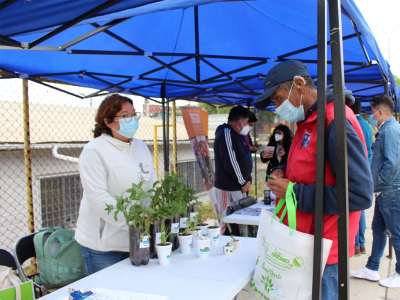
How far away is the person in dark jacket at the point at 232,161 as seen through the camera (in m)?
3.80

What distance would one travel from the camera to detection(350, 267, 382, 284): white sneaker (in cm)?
332

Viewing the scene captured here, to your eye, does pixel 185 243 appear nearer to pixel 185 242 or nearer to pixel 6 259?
pixel 185 242

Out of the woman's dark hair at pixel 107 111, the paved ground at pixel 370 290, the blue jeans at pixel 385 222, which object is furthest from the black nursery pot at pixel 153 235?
the blue jeans at pixel 385 222

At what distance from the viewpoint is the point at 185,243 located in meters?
1.94

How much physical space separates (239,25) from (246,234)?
2186 mm

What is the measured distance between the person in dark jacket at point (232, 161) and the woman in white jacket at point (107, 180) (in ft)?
5.61

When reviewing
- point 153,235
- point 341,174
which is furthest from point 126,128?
point 341,174

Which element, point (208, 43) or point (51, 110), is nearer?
point (208, 43)

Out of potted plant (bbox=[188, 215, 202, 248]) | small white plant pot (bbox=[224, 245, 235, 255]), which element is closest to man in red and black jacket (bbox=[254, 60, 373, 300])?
small white plant pot (bbox=[224, 245, 235, 255])

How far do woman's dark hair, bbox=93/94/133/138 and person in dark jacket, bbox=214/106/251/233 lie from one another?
1.82 meters

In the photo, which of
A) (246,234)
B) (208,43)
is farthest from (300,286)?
(208,43)

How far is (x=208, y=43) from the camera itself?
339cm

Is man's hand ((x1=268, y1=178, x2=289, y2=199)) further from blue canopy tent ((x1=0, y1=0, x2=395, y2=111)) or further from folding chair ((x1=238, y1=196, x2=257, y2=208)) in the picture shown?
folding chair ((x1=238, y1=196, x2=257, y2=208))

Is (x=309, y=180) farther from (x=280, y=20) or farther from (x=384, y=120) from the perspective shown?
(x=384, y=120)
